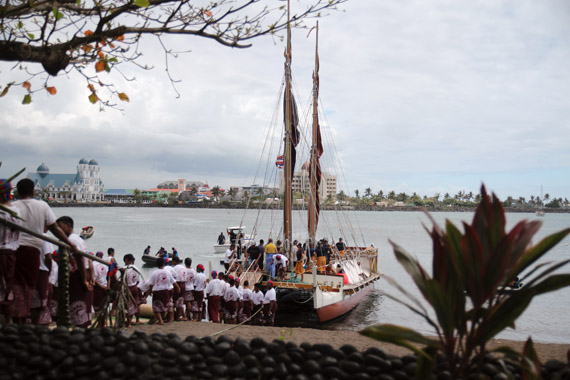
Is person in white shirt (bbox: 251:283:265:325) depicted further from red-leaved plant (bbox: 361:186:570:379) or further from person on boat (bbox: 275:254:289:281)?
red-leaved plant (bbox: 361:186:570:379)

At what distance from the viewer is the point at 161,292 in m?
9.68

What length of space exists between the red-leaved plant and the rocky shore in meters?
0.49

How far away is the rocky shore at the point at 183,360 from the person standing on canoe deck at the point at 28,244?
2.58 ft

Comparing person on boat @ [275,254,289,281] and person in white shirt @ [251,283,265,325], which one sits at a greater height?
person on boat @ [275,254,289,281]

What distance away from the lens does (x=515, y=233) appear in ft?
11.9

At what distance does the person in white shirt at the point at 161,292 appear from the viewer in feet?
31.7

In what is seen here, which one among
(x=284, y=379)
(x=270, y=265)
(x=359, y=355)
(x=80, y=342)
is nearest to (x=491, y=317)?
(x=359, y=355)

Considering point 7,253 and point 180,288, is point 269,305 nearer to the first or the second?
point 180,288

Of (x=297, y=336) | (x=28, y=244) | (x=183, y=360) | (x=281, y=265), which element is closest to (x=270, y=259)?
(x=281, y=265)

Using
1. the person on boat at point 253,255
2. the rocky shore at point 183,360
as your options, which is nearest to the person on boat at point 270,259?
the person on boat at point 253,255

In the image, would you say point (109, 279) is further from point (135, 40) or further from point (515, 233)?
point (515, 233)

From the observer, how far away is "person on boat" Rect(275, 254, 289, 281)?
55.7ft

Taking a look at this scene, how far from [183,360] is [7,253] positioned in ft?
8.94

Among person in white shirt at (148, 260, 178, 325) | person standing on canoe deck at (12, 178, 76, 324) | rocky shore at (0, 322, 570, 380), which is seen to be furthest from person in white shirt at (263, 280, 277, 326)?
rocky shore at (0, 322, 570, 380)
